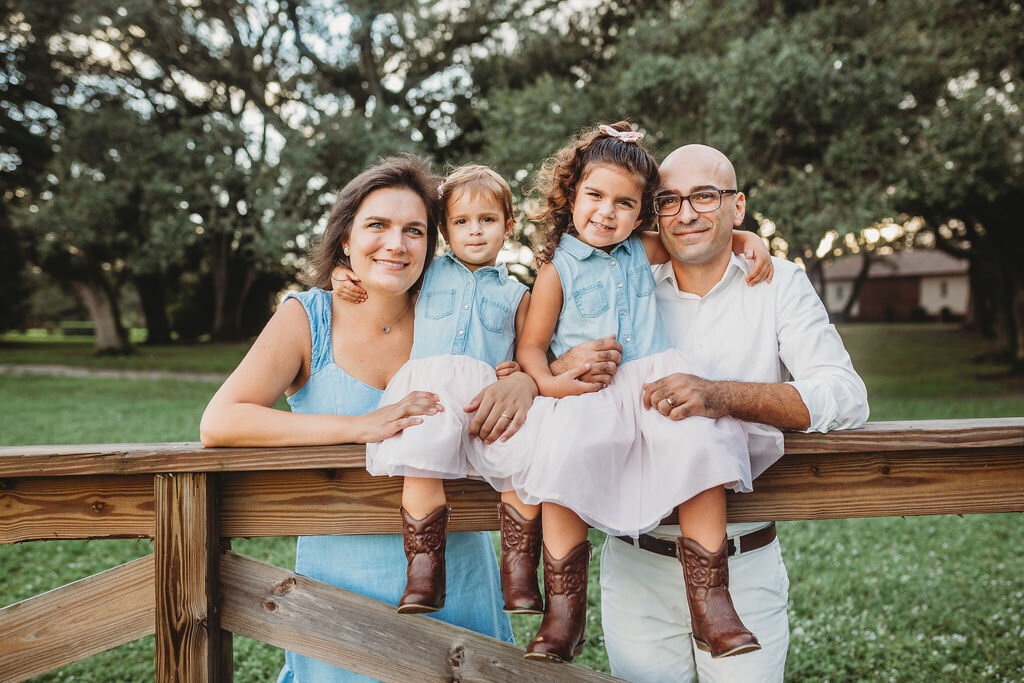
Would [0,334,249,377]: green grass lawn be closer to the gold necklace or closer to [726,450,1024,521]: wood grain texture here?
the gold necklace

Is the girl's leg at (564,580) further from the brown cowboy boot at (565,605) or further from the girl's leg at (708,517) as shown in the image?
the girl's leg at (708,517)

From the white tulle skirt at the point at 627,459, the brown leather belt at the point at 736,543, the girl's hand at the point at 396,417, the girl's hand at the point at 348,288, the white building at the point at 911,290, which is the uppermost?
the white building at the point at 911,290

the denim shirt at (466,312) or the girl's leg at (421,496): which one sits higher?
the denim shirt at (466,312)

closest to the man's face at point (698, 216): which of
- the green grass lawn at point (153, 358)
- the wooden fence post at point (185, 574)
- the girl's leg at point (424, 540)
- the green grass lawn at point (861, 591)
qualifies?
the girl's leg at point (424, 540)

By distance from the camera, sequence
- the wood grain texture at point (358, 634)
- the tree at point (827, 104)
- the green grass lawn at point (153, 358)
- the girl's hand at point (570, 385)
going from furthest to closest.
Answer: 1. the green grass lawn at point (153, 358)
2. the tree at point (827, 104)
3. the girl's hand at point (570, 385)
4. the wood grain texture at point (358, 634)

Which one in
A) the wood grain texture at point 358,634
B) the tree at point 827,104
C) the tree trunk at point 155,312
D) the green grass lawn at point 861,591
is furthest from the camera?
the tree trunk at point 155,312

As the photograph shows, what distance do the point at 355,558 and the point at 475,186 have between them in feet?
4.39

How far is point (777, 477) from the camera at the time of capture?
211 cm

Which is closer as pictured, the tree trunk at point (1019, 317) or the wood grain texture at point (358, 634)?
the wood grain texture at point (358, 634)

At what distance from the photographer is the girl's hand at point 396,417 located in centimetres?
204

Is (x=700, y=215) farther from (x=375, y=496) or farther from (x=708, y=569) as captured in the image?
(x=375, y=496)

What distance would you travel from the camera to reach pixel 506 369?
2322 millimetres

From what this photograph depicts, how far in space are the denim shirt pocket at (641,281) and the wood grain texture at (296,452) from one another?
2.31ft

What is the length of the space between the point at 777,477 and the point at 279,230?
13.0 metres
